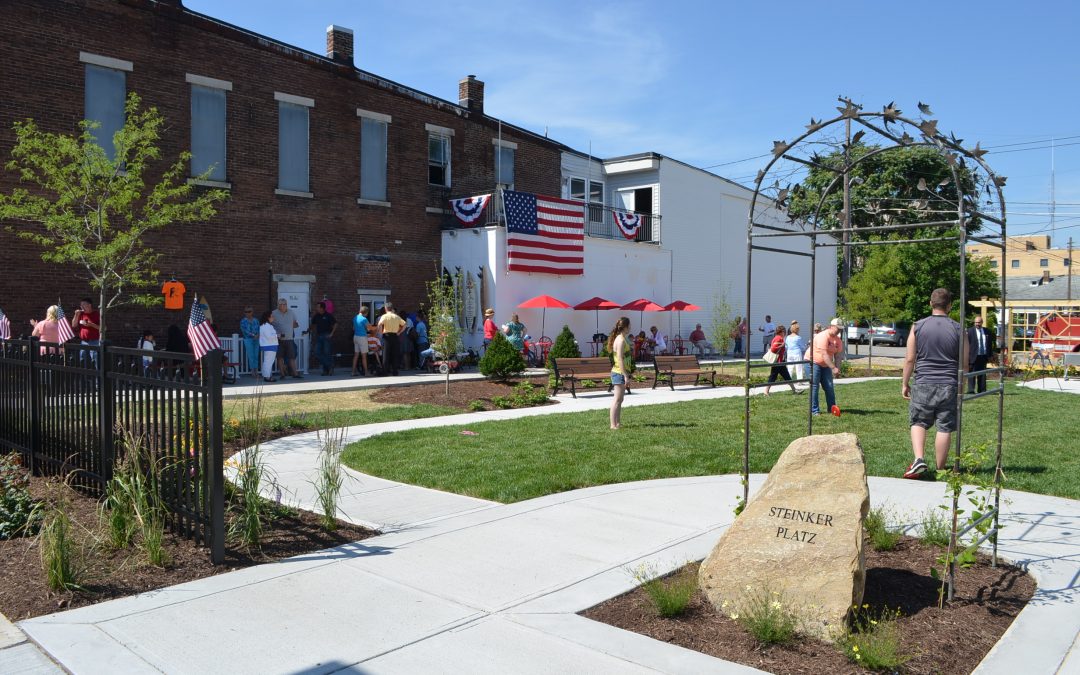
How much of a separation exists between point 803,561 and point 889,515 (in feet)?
9.32

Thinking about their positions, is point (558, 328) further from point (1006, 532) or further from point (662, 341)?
point (1006, 532)

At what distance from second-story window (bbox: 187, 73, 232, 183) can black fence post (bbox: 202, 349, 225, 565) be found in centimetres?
1704

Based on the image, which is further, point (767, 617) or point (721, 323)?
point (721, 323)

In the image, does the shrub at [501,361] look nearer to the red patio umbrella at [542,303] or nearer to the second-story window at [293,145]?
the red patio umbrella at [542,303]

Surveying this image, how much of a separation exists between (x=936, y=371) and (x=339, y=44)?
2137cm

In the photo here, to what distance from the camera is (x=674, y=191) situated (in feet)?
111

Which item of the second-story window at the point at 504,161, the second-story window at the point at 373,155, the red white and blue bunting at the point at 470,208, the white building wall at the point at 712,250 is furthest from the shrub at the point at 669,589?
the white building wall at the point at 712,250

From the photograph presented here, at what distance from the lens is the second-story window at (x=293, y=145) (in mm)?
23172

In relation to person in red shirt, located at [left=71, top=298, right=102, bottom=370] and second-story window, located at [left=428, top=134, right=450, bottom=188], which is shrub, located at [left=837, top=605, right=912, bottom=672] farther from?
second-story window, located at [left=428, top=134, right=450, bottom=188]

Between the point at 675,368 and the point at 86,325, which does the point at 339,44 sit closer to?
the point at 86,325

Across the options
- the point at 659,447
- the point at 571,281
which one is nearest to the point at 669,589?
the point at 659,447

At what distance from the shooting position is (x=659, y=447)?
1078cm

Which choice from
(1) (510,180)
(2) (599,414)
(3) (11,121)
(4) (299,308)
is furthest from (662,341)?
(3) (11,121)

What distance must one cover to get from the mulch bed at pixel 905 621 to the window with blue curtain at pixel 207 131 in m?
19.5
